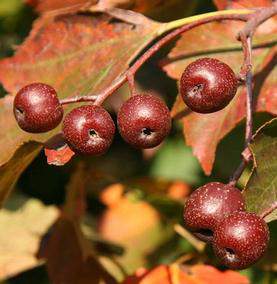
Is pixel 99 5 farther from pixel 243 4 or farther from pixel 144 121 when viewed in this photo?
pixel 144 121

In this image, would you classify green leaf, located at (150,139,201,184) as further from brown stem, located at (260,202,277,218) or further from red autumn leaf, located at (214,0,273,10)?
brown stem, located at (260,202,277,218)

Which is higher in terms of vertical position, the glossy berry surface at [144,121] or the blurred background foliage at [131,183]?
the glossy berry surface at [144,121]

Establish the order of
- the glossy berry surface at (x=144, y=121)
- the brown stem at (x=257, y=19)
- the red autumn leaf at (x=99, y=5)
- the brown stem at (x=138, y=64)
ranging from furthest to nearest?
the red autumn leaf at (x=99, y=5)
the brown stem at (x=257, y=19)
the brown stem at (x=138, y=64)
the glossy berry surface at (x=144, y=121)

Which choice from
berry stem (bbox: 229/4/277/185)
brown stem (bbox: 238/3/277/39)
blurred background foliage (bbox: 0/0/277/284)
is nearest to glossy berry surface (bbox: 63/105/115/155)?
berry stem (bbox: 229/4/277/185)

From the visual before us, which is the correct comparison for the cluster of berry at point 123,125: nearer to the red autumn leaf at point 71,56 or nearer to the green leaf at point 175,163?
the red autumn leaf at point 71,56

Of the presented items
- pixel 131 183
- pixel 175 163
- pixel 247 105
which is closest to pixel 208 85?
pixel 247 105

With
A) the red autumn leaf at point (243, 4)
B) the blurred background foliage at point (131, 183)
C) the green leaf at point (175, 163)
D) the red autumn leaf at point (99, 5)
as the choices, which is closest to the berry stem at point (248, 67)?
the red autumn leaf at point (243, 4)
